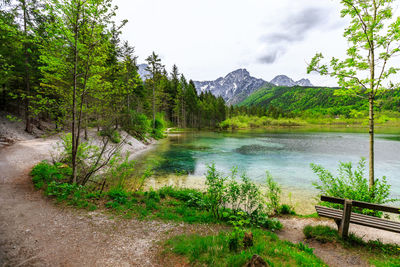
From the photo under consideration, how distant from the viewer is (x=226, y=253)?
3.83 meters

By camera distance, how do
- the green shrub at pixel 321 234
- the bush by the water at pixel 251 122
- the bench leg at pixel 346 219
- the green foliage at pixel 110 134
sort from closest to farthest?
the bench leg at pixel 346 219, the green shrub at pixel 321 234, the green foliage at pixel 110 134, the bush by the water at pixel 251 122

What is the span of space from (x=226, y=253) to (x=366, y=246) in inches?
173

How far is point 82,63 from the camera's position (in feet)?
25.6

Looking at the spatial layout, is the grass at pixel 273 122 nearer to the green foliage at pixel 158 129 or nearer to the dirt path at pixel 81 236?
the green foliage at pixel 158 129

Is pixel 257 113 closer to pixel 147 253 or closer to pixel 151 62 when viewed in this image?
pixel 151 62

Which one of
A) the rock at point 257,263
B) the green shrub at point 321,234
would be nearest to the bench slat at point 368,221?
the green shrub at point 321,234

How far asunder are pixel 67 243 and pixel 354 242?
8.10 metres

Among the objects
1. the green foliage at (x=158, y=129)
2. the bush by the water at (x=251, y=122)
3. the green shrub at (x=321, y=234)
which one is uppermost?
the bush by the water at (x=251, y=122)

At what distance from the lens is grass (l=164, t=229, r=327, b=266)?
138 inches

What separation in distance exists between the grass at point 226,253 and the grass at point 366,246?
4.62 ft

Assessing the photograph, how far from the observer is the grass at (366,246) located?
428 cm

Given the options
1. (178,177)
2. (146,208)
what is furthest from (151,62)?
(146,208)

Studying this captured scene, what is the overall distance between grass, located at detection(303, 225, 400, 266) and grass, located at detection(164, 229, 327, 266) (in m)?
1.41

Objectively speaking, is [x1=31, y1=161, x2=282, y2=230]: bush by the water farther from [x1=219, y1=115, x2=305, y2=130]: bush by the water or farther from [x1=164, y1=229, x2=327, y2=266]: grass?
[x1=219, y1=115, x2=305, y2=130]: bush by the water
